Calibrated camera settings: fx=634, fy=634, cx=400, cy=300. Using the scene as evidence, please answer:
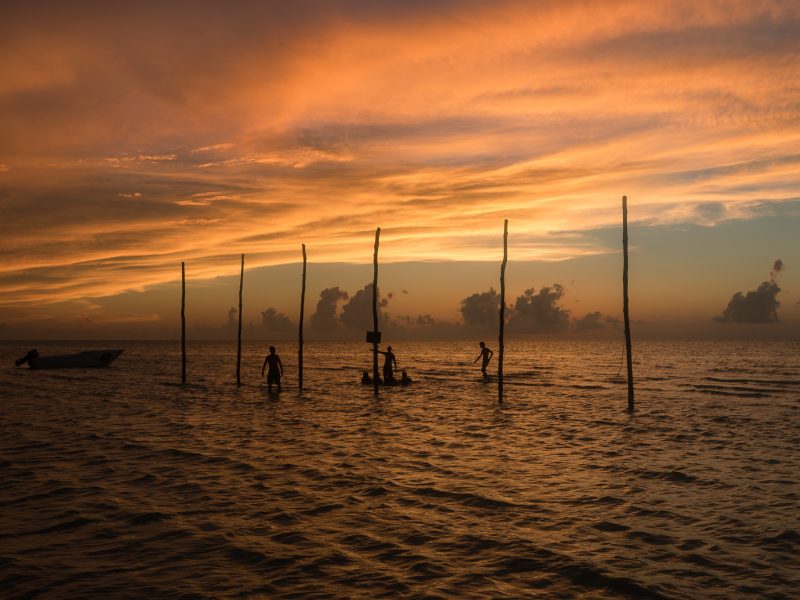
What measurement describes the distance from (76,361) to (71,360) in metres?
0.48

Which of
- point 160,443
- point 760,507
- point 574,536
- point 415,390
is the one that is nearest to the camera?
point 574,536

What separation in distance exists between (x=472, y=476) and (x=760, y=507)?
5.53m

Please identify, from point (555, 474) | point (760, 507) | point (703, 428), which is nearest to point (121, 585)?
point (555, 474)

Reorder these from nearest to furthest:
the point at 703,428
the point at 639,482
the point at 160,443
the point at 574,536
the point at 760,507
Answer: the point at 574,536 < the point at 760,507 < the point at 639,482 < the point at 160,443 < the point at 703,428

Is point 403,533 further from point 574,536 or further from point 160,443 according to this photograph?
point 160,443

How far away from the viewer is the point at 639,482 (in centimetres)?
1356

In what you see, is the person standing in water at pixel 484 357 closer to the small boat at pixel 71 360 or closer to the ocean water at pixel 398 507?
the ocean water at pixel 398 507

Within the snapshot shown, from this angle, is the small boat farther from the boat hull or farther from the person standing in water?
the person standing in water

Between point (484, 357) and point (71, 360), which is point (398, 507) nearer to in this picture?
point (484, 357)

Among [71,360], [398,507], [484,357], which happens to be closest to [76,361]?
[71,360]

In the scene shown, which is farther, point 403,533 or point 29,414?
Result: point 29,414

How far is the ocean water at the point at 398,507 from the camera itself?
8109 mm

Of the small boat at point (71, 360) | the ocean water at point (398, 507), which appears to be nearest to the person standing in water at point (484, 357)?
the ocean water at point (398, 507)

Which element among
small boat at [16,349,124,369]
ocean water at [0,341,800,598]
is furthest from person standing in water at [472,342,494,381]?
small boat at [16,349,124,369]
